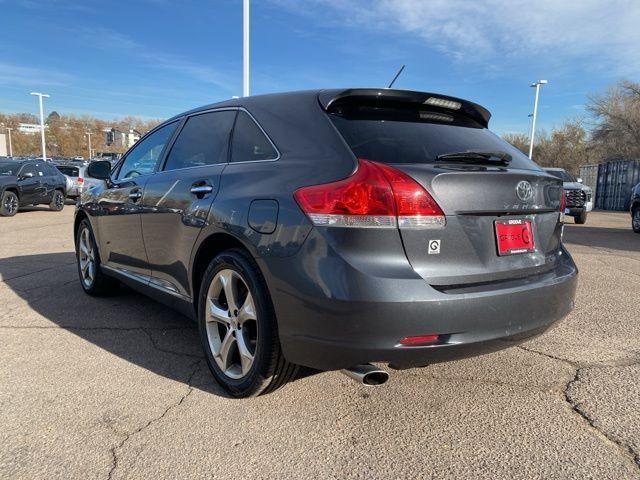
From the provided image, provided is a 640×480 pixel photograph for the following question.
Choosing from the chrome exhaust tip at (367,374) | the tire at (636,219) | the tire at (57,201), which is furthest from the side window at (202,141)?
the tire at (57,201)

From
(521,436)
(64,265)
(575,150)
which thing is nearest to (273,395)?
(521,436)

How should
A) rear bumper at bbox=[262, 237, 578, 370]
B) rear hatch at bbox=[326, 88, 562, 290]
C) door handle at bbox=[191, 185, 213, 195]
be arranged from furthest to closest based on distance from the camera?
door handle at bbox=[191, 185, 213, 195] → rear hatch at bbox=[326, 88, 562, 290] → rear bumper at bbox=[262, 237, 578, 370]

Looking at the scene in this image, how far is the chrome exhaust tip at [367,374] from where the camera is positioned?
7.37 ft

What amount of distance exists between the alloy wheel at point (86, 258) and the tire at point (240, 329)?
2.39m

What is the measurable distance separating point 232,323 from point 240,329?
2.7 inches

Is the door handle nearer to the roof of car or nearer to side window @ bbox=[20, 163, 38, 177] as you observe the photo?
the roof of car

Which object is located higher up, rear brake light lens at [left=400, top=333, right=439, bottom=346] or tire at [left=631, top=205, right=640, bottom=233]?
rear brake light lens at [left=400, top=333, right=439, bottom=346]

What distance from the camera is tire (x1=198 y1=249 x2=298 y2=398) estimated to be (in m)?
2.49

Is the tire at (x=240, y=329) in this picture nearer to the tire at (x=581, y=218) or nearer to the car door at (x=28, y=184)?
the car door at (x=28, y=184)

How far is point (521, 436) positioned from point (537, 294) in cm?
70

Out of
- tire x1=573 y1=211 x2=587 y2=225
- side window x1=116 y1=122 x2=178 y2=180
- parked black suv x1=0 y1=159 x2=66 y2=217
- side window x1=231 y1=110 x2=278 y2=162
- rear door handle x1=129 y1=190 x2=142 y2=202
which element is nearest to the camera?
side window x1=231 y1=110 x2=278 y2=162

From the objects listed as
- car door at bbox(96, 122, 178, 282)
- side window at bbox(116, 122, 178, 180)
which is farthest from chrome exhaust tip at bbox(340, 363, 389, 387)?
side window at bbox(116, 122, 178, 180)

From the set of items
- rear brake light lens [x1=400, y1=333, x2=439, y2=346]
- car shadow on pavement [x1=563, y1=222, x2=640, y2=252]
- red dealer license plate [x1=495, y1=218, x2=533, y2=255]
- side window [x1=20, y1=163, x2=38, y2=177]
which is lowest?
car shadow on pavement [x1=563, y1=222, x2=640, y2=252]

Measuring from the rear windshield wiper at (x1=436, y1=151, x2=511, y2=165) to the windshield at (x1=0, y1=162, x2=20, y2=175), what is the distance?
49.5 ft
